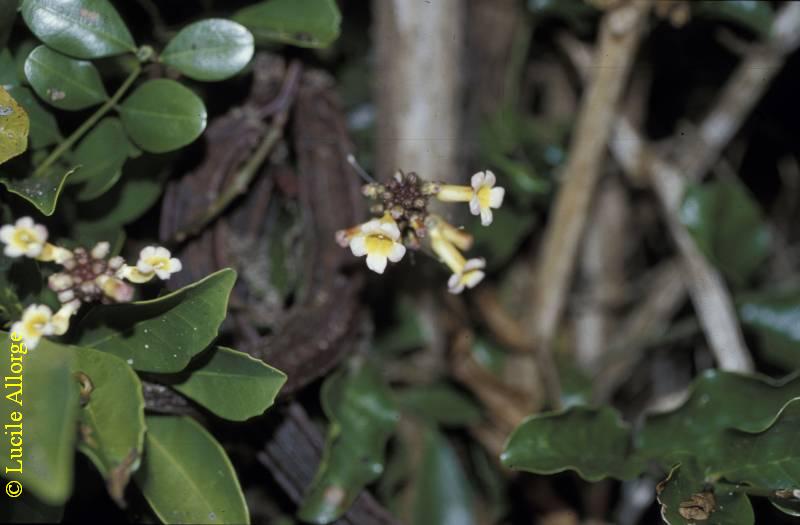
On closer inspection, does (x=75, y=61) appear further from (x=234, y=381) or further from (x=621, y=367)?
(x=621, y=367)

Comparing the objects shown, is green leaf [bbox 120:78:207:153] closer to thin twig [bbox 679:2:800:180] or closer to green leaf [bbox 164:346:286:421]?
green leaf [bbox 164:346:286:421]

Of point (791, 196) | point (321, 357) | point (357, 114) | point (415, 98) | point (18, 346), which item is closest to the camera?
point (18, 346)

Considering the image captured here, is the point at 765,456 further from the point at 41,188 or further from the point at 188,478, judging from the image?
the point at 41,188

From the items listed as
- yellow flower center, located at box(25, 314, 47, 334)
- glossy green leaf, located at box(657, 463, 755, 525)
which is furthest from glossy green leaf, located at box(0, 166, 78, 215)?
glossy green leaf, located at box(657, 463, 755, 525)

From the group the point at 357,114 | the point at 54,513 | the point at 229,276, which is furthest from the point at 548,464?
the point at 357,114

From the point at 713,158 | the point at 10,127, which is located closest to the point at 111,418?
Result: the point at 10,127

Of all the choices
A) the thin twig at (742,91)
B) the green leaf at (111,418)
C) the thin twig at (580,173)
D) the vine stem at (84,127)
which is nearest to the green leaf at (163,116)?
the vine stem at (84,127)
